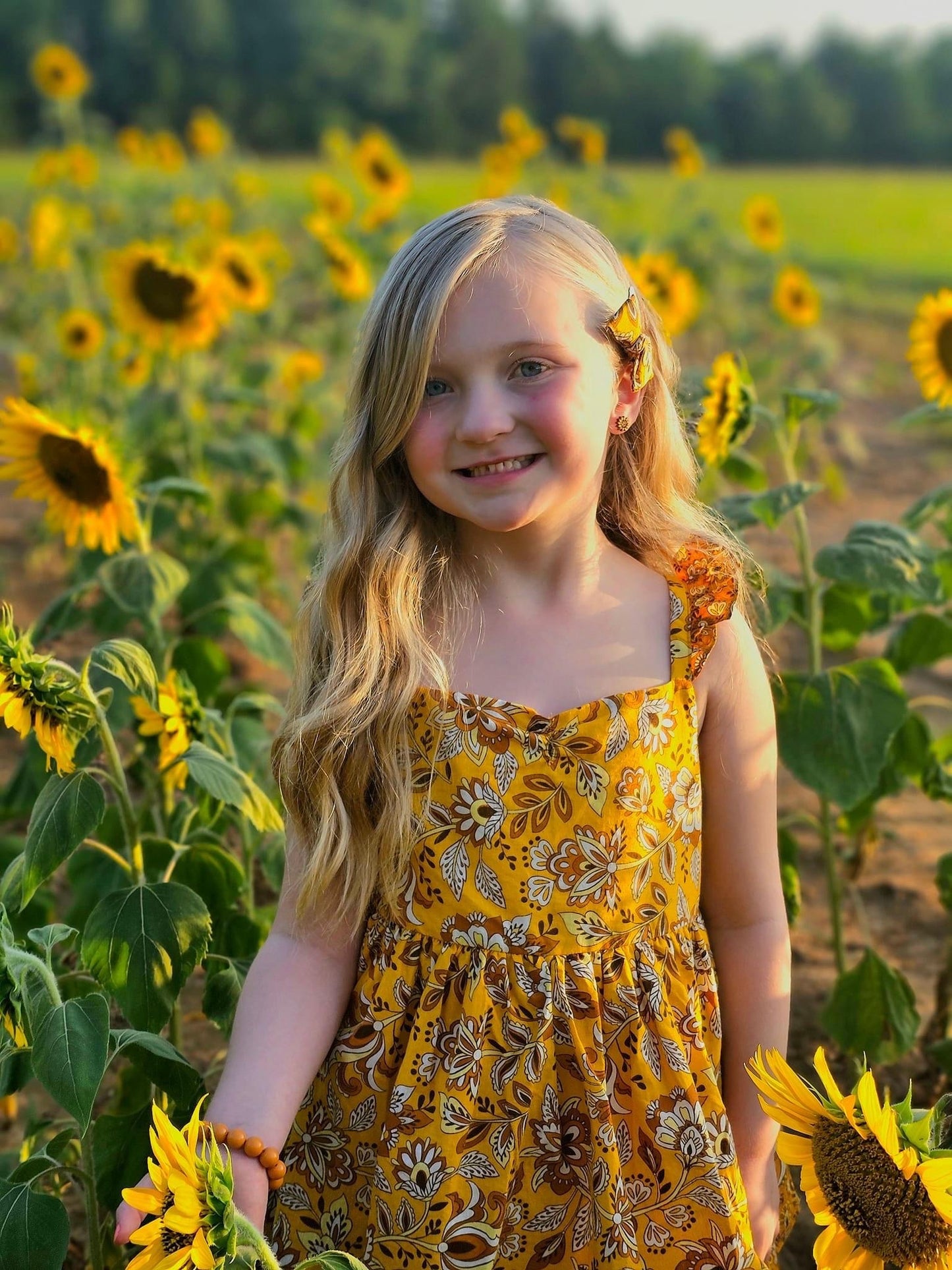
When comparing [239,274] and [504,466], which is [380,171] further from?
[504,466]

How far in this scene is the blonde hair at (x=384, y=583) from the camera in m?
1.37

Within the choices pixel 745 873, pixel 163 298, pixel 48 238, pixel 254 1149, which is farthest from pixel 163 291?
pixel 254 1149

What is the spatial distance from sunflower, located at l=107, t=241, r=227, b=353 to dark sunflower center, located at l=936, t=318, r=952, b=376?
4.97 feet

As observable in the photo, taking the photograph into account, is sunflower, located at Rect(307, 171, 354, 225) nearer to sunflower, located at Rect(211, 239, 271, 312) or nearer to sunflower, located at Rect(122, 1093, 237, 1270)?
sunflower, located at Rect(211, 239, 271, 312)

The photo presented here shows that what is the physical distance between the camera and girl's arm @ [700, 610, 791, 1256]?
146 cm

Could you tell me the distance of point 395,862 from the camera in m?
1.41

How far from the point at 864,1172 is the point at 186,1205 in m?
0.46

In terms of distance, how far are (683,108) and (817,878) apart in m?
25.5

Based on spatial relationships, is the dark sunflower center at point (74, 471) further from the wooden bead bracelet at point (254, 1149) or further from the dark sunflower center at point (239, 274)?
the dark sunflower center at point (239, 274)

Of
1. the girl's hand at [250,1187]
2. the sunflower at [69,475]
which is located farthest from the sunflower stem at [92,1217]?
the sunflower at [69,475]

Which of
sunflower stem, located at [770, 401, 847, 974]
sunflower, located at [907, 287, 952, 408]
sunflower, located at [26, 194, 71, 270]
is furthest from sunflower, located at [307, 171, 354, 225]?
sunflower stem, located at [770, 401, 847, 974]

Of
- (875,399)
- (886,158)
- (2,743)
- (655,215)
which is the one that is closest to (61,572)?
(2,743)

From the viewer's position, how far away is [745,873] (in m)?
1.49

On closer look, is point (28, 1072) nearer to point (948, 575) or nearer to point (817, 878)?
point (948, 575)
